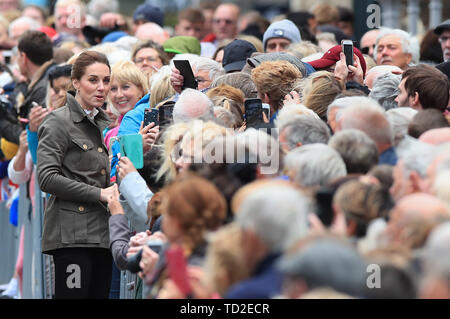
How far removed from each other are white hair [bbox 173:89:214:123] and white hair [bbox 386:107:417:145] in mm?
1019

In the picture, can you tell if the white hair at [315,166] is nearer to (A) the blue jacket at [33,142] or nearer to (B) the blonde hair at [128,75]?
(B) the blonde hair at [128,75]

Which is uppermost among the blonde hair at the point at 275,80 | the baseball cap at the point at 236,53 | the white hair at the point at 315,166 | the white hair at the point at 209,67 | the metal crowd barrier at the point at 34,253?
the baseball cap at the point at 236,53

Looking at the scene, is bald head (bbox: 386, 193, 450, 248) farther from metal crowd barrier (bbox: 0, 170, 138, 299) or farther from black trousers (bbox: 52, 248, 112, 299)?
metal crowd barrier (bbox: 0, 170, 138, 299)

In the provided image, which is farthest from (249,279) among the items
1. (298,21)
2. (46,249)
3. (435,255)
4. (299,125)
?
(298,21)

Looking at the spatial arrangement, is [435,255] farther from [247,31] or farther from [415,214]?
[247,31]

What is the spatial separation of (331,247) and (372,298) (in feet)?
0.96

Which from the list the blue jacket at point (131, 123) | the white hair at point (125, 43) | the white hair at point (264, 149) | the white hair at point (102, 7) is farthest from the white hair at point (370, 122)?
the white hair at point (102, 7)

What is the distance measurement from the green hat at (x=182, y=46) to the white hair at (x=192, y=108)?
3.68 meters

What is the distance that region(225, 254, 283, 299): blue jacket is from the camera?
369 centimetres

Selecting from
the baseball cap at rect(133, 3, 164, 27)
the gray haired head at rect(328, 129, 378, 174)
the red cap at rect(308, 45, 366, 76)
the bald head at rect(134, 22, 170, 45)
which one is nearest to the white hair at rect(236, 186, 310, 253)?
the gray haired head at rect(328, 129, 378, 174)

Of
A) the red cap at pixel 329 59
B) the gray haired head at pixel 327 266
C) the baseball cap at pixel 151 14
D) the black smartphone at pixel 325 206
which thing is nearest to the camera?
the gray haired head at pixel 327 266

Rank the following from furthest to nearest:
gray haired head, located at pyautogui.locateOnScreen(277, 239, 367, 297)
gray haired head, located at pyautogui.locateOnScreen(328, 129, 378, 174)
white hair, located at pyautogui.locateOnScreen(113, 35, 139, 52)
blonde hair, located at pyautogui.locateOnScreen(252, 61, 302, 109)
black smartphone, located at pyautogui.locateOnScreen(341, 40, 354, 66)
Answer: white hair, located at pyautogui.locateOnScreen(113, 35, 139, 52), black smartphone, located at pyautogui.locateOnScreen(341, 40, 354, 66), blonde hair, located at pyautogui.locateOnScreen(252, 61, 302, 109), gray haired head, located at pyautogui.locateOnScreen(328, 129, 378, 174), gray haired head, located at pyautogui.locateOnScreen(277, 239, 367, 297)

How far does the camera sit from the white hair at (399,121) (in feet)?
17.4

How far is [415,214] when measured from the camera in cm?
378
